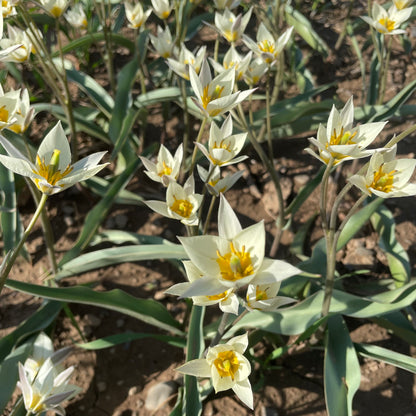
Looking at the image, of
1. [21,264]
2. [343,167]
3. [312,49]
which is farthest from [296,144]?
[21,264]

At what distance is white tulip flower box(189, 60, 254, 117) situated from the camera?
112 cm

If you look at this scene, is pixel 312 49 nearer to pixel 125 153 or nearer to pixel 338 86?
pixel 338 86

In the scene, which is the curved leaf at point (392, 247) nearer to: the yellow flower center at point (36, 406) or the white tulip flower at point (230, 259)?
the white tulip flower at point (230, 259)

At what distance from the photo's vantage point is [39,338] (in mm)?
1425

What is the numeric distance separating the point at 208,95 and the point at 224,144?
0.13 meters

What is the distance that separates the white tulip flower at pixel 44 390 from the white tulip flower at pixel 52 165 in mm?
413

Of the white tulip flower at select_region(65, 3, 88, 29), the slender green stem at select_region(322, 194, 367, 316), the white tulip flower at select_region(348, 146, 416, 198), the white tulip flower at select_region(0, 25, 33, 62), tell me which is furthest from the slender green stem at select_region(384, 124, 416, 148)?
the white tulip flower at select_region(65, 3, 88, 29)

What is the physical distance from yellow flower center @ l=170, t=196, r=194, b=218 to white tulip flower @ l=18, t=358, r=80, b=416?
17.7 inches

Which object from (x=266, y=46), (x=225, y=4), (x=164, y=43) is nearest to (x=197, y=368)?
(x=266, y=46)

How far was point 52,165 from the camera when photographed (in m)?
0.95

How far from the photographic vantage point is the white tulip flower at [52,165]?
89 centimetres

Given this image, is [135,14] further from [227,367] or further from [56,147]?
[227,367]


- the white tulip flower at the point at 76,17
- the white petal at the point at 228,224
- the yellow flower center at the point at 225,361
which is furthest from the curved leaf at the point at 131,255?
the white tulip flower at the point at 76,17

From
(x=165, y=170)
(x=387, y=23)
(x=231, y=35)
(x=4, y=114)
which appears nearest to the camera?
(x=4, y=114)
